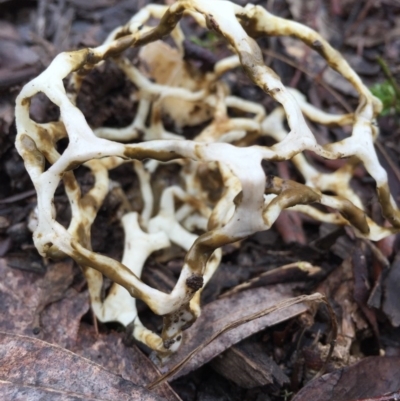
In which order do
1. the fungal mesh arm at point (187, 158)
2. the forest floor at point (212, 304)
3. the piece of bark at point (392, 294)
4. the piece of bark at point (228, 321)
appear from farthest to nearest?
the piece of bark at point (392, 294) → the piece of bark at point (228, 321) → the forest floor at point (212, 304) → the fungal mesh arm at point (187, 158)

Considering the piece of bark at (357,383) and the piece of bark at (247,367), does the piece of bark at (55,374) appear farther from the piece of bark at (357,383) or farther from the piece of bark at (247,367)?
the piece of bark at (357,383)

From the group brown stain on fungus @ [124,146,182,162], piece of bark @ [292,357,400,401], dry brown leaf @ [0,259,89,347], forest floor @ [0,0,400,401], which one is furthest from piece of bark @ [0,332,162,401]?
brown stain on fungus @ [124,146,182,162]

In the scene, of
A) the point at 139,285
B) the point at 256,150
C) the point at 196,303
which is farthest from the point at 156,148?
the point at 196,303

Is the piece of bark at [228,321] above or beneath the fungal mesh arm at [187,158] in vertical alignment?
beneath

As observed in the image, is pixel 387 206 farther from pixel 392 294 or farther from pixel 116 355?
pixel 116 355

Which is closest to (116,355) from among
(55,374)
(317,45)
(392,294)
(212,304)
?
(55,374)

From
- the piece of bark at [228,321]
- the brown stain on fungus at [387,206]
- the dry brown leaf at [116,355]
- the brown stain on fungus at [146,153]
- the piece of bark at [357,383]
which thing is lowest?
the dry brown leaf at [116,355]

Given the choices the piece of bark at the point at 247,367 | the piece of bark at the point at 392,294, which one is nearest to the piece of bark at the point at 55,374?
the piece of bark at the point at 247,367
